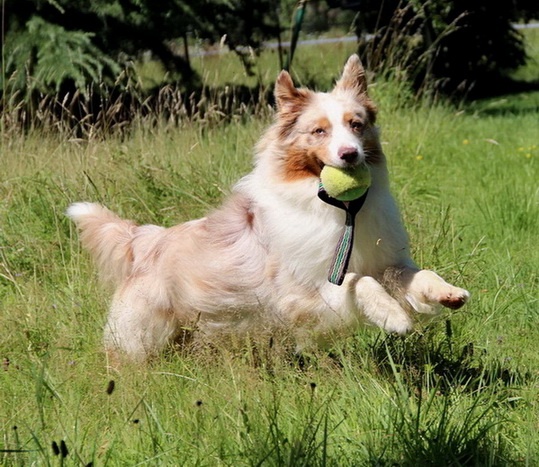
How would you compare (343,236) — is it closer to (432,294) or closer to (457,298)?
(432,294)

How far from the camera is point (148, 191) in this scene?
6121 millimetres

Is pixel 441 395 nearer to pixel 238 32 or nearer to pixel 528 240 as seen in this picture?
pixel 528 240

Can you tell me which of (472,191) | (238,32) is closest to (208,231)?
(472,191)

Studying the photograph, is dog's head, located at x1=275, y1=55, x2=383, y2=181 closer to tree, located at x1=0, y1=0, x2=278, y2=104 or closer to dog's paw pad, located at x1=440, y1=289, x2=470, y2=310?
dog's paw pad, located at x1=440, y1=289, x2=470, y2=310

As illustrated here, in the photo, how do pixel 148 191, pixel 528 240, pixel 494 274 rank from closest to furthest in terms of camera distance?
pixel 494 274
pixel 528 240
pixel 148 191

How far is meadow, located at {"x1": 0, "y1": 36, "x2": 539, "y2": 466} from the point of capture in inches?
119

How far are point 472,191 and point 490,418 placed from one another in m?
4.07

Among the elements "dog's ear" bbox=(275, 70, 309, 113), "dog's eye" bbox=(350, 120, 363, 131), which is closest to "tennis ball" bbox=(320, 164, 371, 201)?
"dog's eye" bbox=(350, 120, 363, 131)

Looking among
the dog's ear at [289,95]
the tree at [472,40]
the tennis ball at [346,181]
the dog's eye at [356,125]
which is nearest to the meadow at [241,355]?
the tennis ball at [346,181]

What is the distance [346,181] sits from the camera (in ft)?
12.6

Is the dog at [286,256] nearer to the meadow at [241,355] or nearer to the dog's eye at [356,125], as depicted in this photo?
the dog's eye at [356,125]

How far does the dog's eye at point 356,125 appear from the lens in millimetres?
4035

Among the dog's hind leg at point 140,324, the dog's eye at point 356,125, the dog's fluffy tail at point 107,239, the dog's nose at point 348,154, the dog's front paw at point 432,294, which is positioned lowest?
the dog's hind leg at point 140,324

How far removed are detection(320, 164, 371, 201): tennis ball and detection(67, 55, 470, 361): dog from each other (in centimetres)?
4
